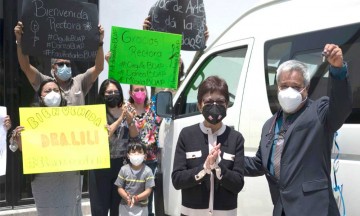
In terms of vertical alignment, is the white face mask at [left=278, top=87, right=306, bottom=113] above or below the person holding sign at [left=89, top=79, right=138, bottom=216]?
above

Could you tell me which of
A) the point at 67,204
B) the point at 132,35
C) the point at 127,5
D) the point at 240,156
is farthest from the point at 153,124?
the point at 127,5

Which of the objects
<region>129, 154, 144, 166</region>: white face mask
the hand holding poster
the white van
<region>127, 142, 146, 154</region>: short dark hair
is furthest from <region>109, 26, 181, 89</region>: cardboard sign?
the hand holding poster

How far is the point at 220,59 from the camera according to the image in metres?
4.23

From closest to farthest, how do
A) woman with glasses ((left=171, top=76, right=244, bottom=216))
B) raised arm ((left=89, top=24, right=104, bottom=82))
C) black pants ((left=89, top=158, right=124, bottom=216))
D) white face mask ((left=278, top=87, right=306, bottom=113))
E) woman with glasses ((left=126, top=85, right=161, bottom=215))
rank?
white face mask ((left=278, top=87, right=306, bottom=113)), woman with glasses ((left=171, top=76, right=244, bottom=216)), raised arm ((left=89, top=24, right=104, bottom=82)), black pants ((left=89, top=158, right=124, bottom=216)), woman with glasses ((left=126, top=85, right=161, bottom=215))

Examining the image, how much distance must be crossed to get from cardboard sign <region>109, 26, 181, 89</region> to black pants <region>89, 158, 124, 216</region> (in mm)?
839

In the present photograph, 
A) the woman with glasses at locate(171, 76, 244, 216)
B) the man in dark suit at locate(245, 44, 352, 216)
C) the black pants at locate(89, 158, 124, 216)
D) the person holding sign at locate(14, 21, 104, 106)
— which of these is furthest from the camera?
the black pants at locate(89, 158, 124, 216)

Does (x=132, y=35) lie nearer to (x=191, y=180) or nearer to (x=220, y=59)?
(x=220, y=59)

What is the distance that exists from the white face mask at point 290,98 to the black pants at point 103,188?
89.7 inches

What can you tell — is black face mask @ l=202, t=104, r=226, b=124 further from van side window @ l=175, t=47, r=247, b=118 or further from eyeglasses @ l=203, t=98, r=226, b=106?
van side window @ l=175, t=47, r=247, b=118

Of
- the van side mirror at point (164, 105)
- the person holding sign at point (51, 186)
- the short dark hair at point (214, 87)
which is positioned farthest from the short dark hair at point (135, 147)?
the short dark hair at point (214, 87)

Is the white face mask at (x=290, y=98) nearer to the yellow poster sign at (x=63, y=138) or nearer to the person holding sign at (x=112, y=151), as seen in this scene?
the yellow poster sign at (x=63, y=138)

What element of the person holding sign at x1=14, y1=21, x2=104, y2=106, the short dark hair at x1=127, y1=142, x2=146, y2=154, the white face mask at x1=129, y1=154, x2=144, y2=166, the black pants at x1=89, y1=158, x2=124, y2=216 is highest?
the person holding sign at x1=14, y1=21, x2=104, y2=106

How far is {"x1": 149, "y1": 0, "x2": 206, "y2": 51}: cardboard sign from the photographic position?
5.04 m

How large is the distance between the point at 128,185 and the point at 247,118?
146 cm
